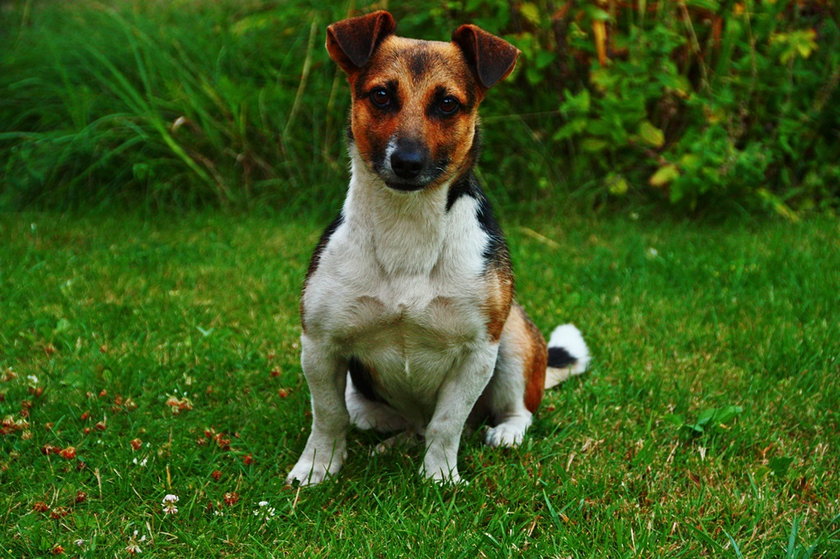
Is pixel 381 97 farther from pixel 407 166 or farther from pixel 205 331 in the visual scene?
pixel 205 331

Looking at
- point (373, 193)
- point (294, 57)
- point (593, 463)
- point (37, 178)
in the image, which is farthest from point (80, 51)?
point (593, 463)

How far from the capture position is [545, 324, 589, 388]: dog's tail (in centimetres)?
378

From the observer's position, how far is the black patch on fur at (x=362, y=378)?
3057 mm

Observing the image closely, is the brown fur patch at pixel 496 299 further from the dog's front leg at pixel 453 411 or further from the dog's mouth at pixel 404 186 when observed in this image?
the dog's mouth at pixel 404 186

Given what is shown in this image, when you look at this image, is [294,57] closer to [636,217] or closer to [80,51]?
[80,51]

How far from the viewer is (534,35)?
6.06 m

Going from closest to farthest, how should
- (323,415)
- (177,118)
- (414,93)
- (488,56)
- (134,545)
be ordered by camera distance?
(134,545) → (414,93) → (488,56) → (323,415) → (177,118)

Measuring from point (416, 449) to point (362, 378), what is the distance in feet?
1.11

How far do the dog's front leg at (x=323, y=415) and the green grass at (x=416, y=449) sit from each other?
8cm

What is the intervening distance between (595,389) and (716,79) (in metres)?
3.30

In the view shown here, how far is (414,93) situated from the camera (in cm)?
270

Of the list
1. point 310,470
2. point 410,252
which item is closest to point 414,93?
point 410,252

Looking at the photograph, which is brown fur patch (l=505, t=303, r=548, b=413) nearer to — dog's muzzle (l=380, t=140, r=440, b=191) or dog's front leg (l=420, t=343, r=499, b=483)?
dog's front leg (l=420, t=343, r=499, b=483)

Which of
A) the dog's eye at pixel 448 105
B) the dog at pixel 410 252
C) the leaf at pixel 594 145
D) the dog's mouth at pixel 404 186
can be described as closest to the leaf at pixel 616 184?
the leaf at pixel 594 145
